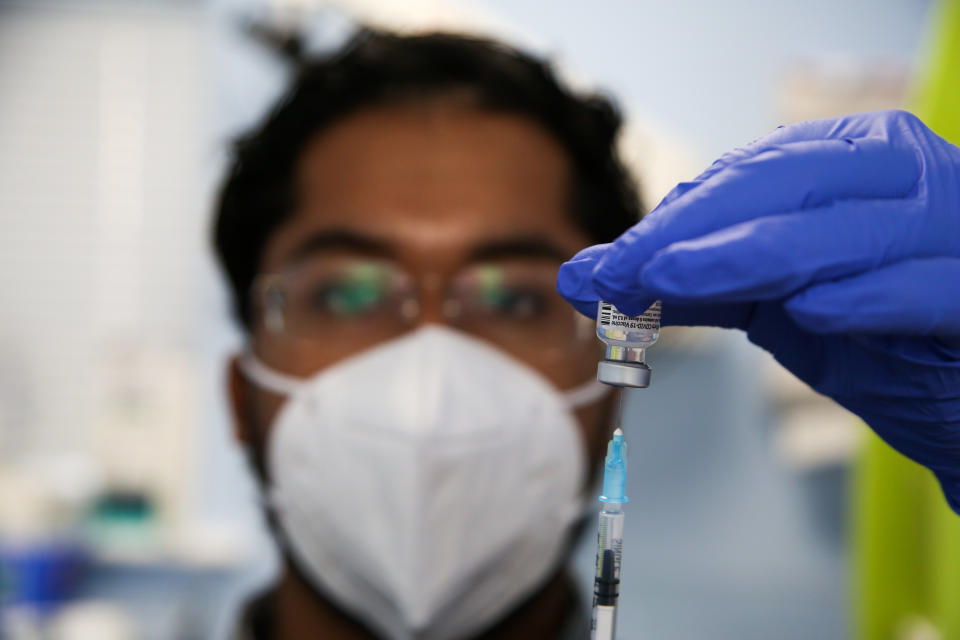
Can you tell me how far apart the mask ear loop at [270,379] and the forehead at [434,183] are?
0.46ft

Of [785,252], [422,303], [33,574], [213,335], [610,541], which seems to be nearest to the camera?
[785,252]

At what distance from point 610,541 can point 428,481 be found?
1.00 feet

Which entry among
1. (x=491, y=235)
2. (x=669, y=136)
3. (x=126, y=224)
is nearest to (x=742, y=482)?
(x=669, y=136)

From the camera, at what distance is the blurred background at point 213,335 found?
1.65m

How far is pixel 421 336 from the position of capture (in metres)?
0.92

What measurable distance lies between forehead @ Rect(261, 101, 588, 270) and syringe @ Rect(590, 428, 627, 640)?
451 mm

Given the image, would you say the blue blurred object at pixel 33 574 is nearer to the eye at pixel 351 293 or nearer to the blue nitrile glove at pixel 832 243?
the eye at pixel 351 293

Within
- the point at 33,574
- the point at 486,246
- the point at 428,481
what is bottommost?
the point at 33,574

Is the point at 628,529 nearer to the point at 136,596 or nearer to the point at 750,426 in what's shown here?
the point at 750,426

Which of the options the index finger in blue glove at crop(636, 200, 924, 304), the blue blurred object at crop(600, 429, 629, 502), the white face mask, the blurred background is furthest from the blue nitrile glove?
the blurred background

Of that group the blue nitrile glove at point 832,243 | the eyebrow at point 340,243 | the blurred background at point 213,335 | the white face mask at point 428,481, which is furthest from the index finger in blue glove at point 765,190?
the blurred background at point 213,335

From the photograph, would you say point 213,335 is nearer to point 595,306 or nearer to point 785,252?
point 595,306

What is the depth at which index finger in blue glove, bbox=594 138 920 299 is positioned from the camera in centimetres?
48

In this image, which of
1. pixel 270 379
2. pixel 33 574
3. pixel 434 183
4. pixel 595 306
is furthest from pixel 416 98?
pixel 33 574
